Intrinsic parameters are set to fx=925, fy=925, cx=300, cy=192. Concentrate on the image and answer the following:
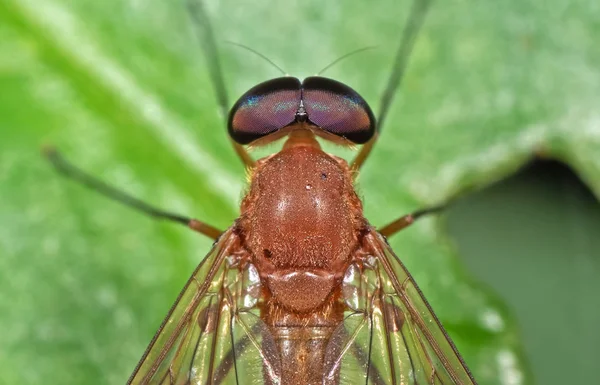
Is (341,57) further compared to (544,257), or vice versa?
(544,257)

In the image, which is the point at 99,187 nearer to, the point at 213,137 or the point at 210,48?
the point at 213,137

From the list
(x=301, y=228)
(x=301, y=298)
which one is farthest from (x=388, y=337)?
(x=301, y=228)

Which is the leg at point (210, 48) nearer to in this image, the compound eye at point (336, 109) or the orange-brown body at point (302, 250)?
the compound eye at point (336, 109)

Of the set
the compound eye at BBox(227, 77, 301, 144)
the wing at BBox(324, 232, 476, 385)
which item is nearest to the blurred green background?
the compound eye at BBox(227, 77, 301, 144)

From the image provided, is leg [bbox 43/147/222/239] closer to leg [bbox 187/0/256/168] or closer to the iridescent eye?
leg [bbox 187/0/256/168]

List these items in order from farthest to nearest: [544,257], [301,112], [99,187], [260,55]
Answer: [544,257] < [260,55] < [99,187] < [301,112]

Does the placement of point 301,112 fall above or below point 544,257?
below

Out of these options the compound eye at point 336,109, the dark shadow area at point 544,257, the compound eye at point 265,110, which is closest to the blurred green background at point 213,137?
the dark shadow area at point 544,257
